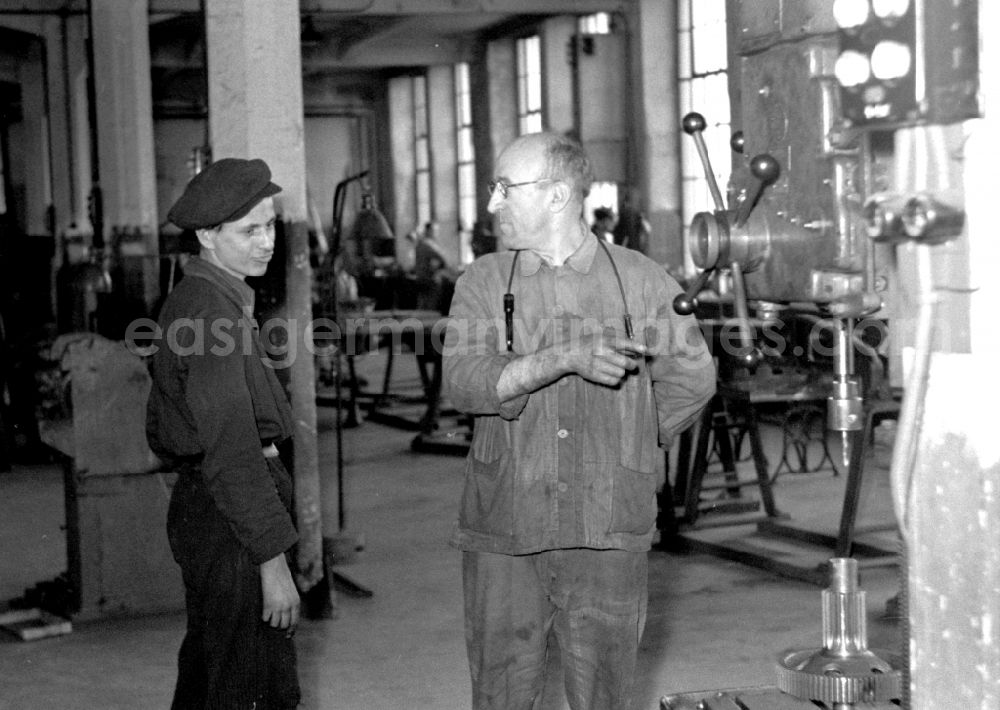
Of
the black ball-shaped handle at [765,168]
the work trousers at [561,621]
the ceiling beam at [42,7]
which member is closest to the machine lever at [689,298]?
the black ball-shaped handle at [765,168]

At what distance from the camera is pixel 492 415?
2865mm

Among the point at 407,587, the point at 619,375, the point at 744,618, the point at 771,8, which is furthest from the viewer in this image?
the point at 407,587

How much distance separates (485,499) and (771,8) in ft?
3.94

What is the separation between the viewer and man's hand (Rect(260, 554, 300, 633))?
2814mm

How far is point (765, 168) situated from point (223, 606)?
57.0 inches

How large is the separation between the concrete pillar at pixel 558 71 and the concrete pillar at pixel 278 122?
35.2 feet

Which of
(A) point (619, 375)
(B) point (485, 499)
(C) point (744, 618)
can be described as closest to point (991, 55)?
(A) point (619, 375)

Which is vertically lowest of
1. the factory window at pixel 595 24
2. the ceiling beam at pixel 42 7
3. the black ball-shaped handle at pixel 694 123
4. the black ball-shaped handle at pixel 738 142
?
the black ball-shaped handle at pixel 738 142

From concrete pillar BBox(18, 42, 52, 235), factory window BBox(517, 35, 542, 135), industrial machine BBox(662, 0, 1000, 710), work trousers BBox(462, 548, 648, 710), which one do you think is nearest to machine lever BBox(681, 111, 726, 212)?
industrial machine BBox(662, 0, 1000, 710)

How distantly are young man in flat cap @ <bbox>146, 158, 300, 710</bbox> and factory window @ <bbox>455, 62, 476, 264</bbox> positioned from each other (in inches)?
657

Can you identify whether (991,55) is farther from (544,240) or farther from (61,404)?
(61,404)

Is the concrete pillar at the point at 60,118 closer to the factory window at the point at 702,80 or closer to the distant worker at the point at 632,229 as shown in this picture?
the distant worker at the point at 632,229

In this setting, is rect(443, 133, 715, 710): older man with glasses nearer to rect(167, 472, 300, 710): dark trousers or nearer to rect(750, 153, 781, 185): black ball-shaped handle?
rect(167, 472, 300, 710): dark trousers

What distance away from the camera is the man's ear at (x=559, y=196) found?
2.80 m
